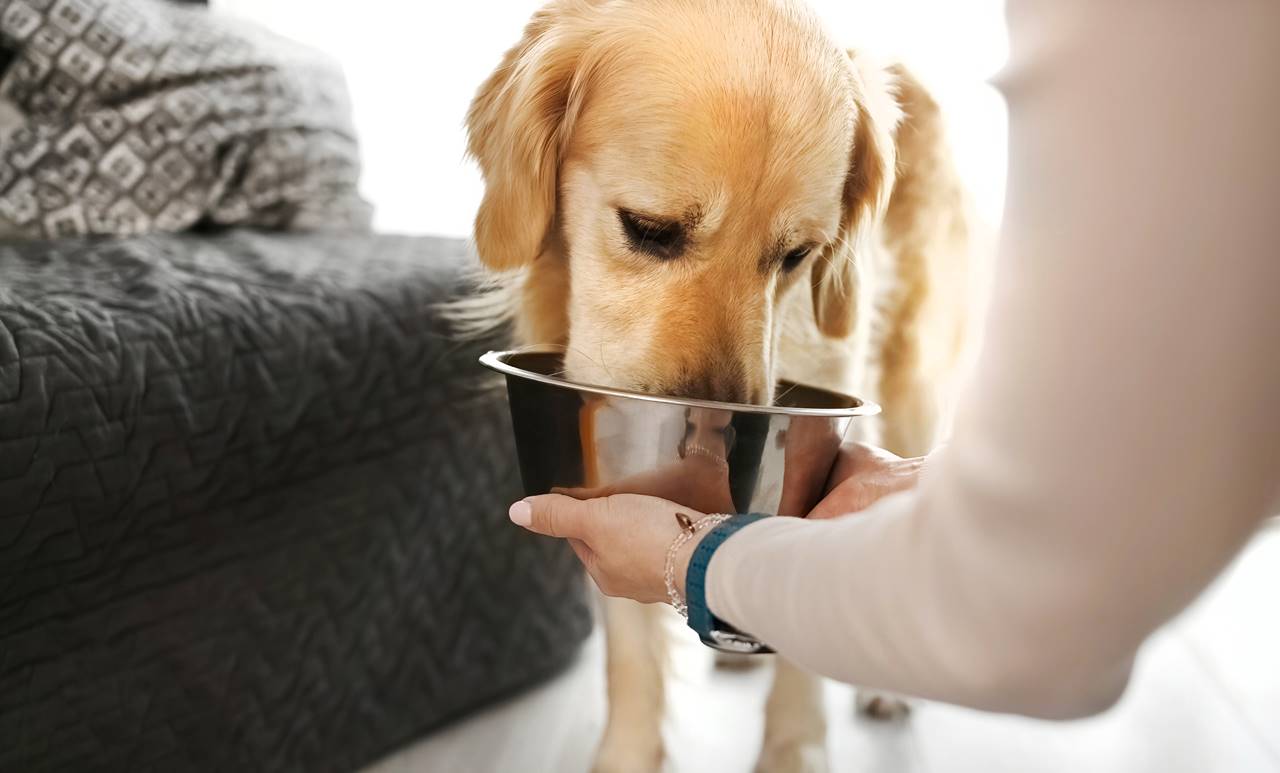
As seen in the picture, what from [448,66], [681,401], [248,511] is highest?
[448,66]

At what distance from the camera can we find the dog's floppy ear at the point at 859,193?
117cm

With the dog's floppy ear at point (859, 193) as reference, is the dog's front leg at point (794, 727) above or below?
below

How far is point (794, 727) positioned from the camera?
152cm

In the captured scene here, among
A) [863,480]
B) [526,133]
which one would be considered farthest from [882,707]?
[526,133]

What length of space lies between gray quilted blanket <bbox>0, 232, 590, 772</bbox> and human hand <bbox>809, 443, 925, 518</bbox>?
69 centimetres

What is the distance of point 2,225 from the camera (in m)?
1.58

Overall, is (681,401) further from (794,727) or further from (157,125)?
(157,125)

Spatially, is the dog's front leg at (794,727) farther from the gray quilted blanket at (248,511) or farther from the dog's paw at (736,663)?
the gray quilted blanket at (248,511)

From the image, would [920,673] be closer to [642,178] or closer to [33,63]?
[642,178]

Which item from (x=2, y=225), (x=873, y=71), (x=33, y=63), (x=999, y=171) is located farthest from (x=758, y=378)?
(x=33, y=63)

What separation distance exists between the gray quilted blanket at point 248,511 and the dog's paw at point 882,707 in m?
0.55

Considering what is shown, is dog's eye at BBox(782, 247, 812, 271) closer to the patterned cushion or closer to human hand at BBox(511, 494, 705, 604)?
human hand at BBox(511, 494, 705, 604)

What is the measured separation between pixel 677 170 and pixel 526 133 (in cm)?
20

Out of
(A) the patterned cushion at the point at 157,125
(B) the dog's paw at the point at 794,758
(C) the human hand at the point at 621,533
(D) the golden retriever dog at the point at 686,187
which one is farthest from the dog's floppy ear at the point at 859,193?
(A) the patterned cushion at the point at 157,125
